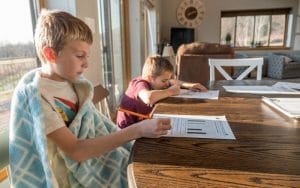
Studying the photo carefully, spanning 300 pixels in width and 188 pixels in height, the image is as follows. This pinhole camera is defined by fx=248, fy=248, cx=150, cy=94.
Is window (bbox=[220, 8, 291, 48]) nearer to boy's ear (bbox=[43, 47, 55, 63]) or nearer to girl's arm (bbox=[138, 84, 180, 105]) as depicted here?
girl's arm (bbox=[138, 84, 180, 105])

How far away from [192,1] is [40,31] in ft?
22.4

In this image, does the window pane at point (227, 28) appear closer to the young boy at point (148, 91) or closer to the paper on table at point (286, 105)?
the young boy at point (148, 91)

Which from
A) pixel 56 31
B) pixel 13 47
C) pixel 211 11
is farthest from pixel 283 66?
pixel 56 31

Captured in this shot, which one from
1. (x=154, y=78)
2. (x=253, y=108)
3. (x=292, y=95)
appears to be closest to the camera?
(x=253, y=108)

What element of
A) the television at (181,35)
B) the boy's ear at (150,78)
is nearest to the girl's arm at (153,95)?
the boy's ear at (150,78)

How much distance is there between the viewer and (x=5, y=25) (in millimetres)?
1146

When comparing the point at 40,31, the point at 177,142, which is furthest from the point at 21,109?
the point at 177,142

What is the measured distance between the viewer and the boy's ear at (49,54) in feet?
2.44

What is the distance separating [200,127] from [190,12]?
22.0 feet

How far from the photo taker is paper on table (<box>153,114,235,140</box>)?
789 mm

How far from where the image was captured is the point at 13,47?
1.20 meters

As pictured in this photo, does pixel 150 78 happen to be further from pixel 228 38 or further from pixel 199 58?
pixel 228 38

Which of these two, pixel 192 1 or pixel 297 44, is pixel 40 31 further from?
pixel 297 44

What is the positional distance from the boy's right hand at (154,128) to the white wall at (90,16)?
34.7 inches
